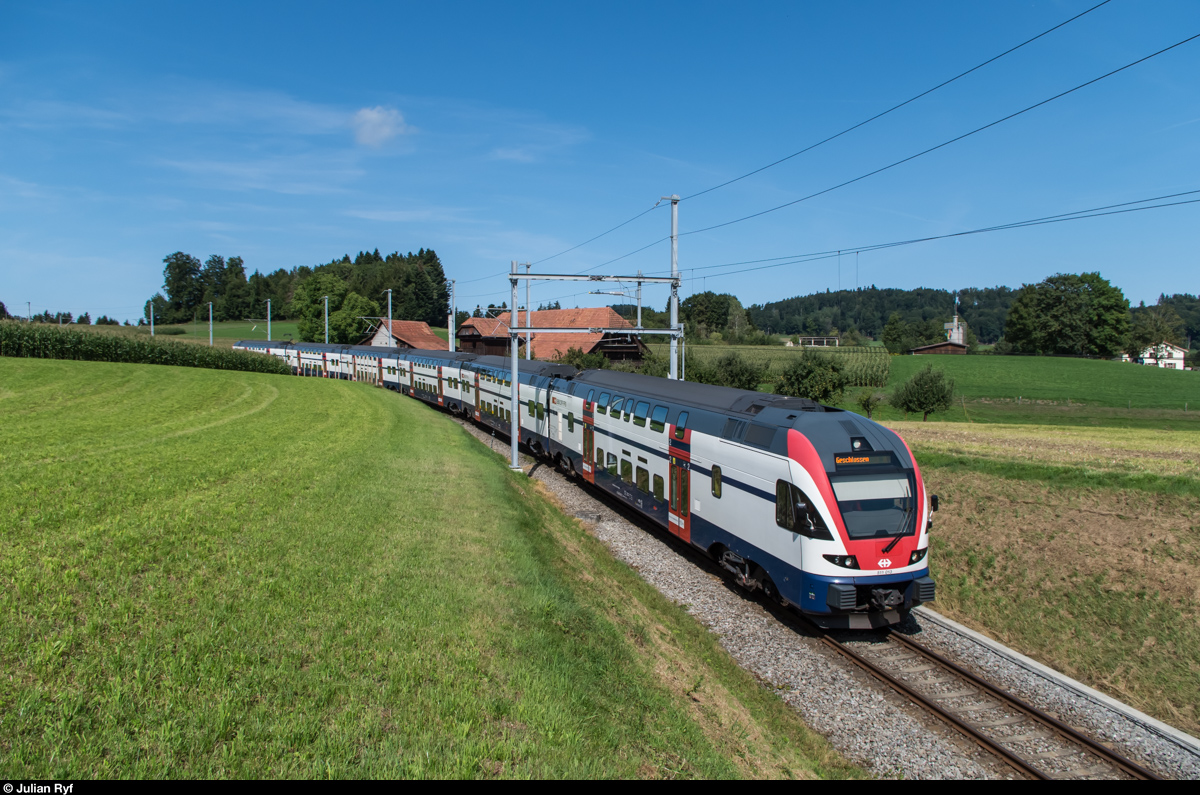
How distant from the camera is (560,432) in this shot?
950 inches

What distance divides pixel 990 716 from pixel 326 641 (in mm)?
9605

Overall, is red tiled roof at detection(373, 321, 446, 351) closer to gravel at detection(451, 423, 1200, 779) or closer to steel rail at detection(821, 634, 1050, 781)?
gravel at detection(451, 423, 1200, 779)

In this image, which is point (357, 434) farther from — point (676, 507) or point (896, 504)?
point (896, 504)

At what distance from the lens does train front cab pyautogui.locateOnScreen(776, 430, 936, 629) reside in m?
10.7

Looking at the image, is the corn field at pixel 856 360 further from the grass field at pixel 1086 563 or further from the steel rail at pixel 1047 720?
the steel rail at pixel 1047 720

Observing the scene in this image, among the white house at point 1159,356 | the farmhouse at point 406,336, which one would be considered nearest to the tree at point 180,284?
the farmhouse at point 406,336

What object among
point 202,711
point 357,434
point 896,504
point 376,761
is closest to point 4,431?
point 357,434

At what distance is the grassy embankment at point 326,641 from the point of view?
574cm

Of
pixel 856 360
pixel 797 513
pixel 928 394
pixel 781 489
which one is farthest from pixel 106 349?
pixel 856 360

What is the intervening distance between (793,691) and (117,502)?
488 inches

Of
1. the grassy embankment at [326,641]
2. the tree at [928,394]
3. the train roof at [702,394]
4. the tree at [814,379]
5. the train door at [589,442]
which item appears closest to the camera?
the grassy embankment at [326,641]

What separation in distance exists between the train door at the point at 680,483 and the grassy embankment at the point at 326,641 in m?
1.91

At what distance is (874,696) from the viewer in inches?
393

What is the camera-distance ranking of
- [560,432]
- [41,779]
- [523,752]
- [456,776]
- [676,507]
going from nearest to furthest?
[41,779]
[456,776]
[523,752]
[676,507]
[560,432]
